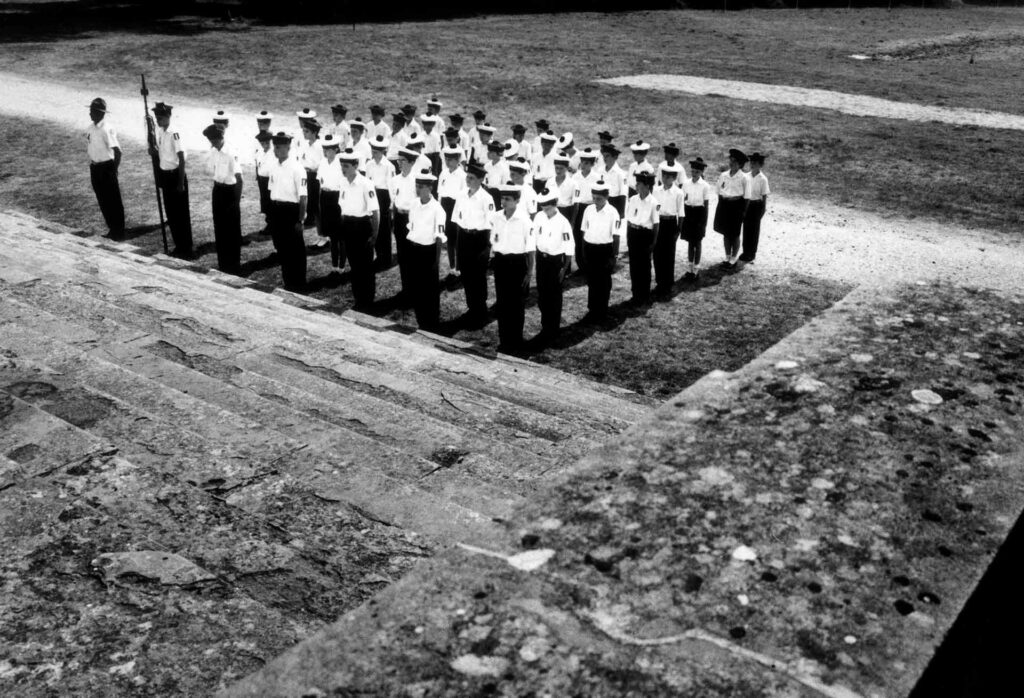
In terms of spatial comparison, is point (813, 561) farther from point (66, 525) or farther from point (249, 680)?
point (66, 525)

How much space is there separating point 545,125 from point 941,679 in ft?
36.3

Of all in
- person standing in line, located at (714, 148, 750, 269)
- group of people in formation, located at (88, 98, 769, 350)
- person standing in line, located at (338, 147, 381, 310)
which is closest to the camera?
group of people in formation, located at (88, 98, 769, 350)

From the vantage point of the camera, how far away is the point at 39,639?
3600 millimetres

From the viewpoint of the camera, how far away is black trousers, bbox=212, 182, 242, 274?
11484mm

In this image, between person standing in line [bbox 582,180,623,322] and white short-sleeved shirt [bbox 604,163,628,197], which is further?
white short-sleeved shirt [bbox 604,163,628,197]

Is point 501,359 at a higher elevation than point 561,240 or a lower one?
lower

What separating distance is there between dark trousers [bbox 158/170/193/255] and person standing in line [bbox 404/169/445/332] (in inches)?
149

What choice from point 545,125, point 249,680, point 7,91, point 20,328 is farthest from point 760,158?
point 7,91

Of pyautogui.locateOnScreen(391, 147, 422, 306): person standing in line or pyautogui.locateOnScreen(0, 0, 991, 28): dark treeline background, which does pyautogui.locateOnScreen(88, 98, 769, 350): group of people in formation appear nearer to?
pyautogui.locateOnScreen(391, 147, 422, 306): person standing in line

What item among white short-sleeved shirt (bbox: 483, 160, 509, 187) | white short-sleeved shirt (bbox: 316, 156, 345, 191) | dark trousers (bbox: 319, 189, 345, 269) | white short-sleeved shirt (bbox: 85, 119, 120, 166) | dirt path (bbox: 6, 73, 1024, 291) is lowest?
dirt path (bbox: 6, 73, 1024, 291)

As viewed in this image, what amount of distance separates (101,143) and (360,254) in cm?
460

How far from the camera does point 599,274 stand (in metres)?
10.1

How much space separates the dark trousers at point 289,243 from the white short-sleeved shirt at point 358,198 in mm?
787

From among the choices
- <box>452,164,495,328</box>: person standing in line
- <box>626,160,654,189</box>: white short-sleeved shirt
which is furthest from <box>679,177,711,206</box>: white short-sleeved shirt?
<box>452,164,495,328</box>: person standing in line
